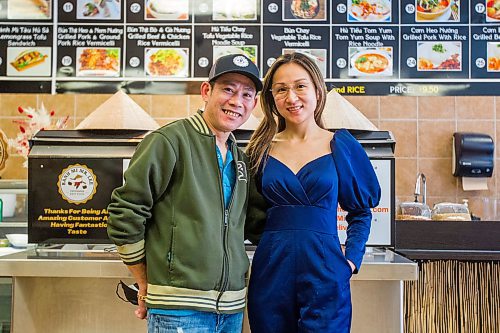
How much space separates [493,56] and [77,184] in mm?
3254

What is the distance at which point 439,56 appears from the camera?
4.05 meters

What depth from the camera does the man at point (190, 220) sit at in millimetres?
1431

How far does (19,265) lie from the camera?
74.0 inches

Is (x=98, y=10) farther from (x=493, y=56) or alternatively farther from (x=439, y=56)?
(x=493, y=56)

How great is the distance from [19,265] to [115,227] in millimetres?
647

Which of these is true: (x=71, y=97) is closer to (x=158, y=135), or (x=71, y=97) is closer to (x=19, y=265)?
(x=19, y=265)

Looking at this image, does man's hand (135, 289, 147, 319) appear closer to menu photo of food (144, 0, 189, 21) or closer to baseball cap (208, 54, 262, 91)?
baseball cap (208, 54, 262, 91)

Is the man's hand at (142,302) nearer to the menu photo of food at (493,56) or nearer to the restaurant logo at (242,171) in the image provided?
the restaurant logo at (242,171)

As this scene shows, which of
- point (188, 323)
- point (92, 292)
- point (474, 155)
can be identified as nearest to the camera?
point (188, 323)

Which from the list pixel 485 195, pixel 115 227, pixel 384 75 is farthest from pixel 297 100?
pixel 485 195

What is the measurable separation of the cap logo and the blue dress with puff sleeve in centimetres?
30

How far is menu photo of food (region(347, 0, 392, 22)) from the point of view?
406cm

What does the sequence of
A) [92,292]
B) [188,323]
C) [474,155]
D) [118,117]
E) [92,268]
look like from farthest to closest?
[474,155]
[118,117]
[92,292]
[92,268]
[188,323]

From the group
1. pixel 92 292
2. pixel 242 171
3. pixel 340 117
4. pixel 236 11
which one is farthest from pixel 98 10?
pixel 242 171
